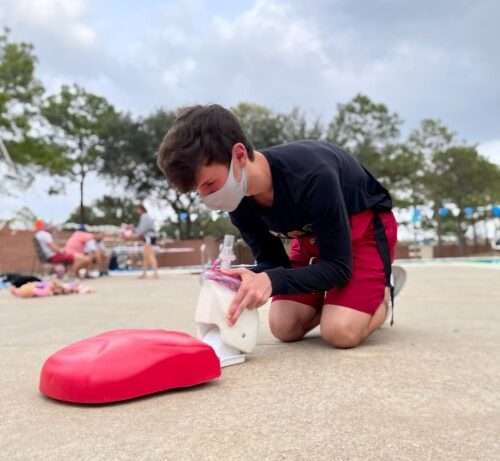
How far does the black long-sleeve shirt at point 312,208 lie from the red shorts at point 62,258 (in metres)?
8.49

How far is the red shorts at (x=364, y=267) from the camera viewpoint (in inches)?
109

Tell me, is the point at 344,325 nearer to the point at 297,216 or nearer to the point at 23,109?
the point at 297,216

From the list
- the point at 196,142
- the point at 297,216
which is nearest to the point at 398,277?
the point at 297,216

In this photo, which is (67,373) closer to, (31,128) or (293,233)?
(293,233)

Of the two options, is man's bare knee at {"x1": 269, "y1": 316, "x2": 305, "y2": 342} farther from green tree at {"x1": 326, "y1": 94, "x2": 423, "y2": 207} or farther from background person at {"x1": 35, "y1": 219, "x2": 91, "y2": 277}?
green tree at {"x1": 326, "y1": 94, "x2": 423, "y2": 207}

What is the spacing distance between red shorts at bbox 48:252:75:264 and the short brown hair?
29.2ft

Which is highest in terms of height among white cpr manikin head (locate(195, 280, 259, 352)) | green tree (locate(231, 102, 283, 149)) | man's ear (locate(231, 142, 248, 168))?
green tree (locate(231, 102, 283, 149))

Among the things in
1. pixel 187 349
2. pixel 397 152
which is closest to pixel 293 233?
pixel 187 349

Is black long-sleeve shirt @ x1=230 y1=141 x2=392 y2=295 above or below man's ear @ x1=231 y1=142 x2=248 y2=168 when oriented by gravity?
below

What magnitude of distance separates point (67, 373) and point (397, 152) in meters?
31.3

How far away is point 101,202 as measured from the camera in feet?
111

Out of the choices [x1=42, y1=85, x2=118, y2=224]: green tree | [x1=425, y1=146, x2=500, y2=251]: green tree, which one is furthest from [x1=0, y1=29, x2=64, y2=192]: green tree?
[x1=425, y1=146, x2=500, y2=251]: green tree

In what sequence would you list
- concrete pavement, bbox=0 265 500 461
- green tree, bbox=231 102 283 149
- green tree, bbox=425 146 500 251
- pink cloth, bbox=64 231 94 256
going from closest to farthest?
concrete pavement, bbox=0 265 500 461 → pink cloth, bbox=64 231 94 256 → green tree, bbox=425 146 500 251 → green tree, bbox=231 102 283 149

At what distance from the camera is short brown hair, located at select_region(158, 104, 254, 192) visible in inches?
87.7
